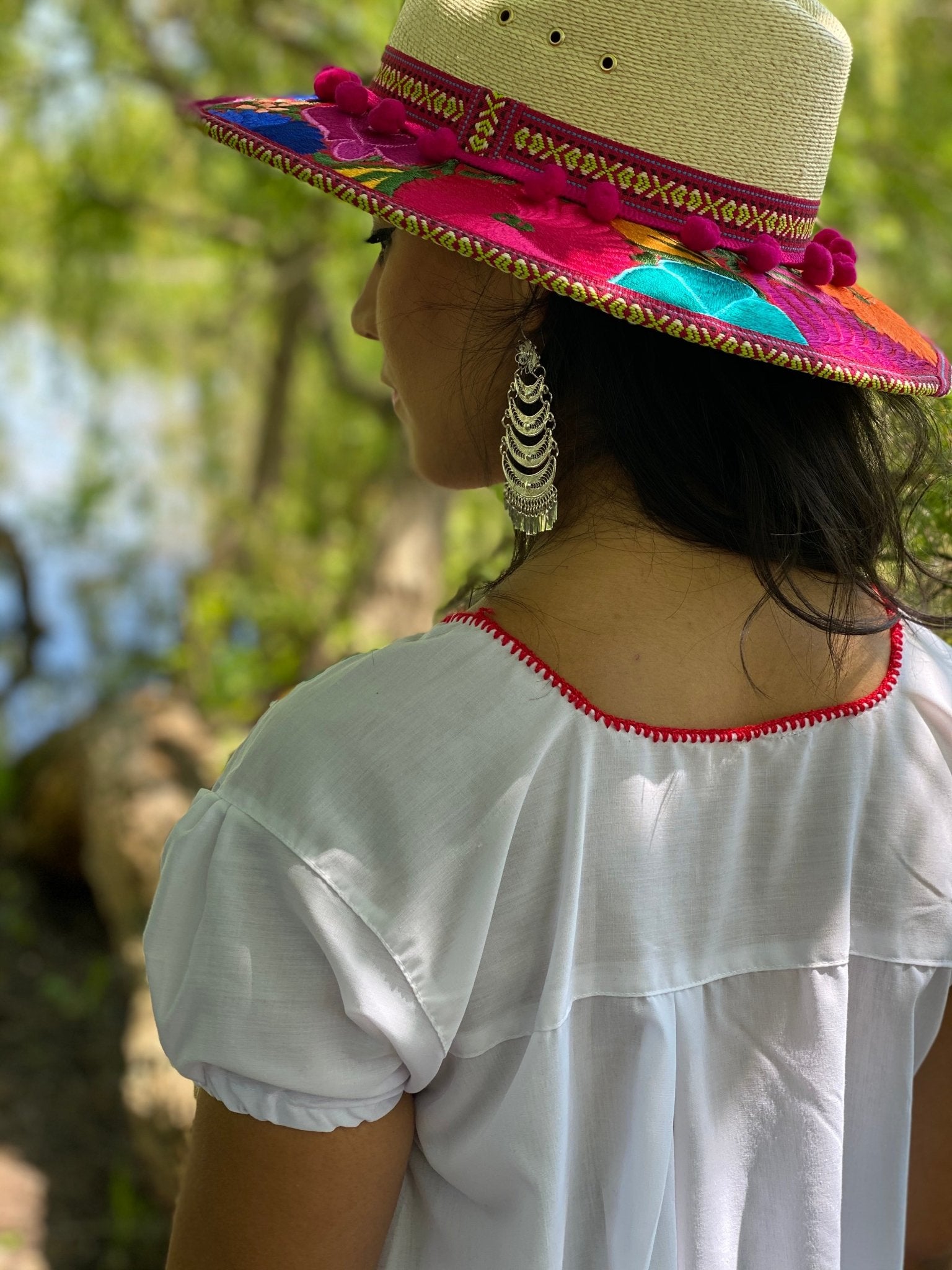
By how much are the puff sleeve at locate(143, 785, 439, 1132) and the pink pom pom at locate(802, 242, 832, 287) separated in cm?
63

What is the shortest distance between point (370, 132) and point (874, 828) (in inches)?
26.9

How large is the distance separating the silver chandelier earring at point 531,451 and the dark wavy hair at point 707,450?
0.05 ft

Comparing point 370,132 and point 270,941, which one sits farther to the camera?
point 370,132

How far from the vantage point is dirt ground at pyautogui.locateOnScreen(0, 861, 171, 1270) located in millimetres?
2775

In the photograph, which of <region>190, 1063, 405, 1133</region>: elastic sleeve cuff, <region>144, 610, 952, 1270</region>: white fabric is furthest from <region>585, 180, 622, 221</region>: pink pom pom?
<region>190, 1063, 405, 1133</region>: elastic sleeve cuff

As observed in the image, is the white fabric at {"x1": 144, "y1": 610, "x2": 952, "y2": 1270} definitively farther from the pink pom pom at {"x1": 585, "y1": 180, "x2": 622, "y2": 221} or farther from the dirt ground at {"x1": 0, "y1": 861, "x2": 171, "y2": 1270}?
the dirt ground at {"x1": 0, "y1": 861, "x2": 171, "y2": 1270}

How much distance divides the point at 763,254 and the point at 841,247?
188 mm

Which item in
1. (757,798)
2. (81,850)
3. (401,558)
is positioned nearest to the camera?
(757,798)

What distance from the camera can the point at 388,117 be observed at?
956mm

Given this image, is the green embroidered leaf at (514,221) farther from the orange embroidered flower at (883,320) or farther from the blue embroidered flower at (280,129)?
the orange embroidered flower at (883,320)

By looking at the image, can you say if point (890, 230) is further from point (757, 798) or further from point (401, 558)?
point (757, 798)

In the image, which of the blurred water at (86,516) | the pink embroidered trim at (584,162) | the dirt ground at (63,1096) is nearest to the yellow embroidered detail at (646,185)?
the pink embroidered trim at (584,162)

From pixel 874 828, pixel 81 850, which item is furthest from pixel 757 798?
pixel 81 850

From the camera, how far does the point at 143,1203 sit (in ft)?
9.30
